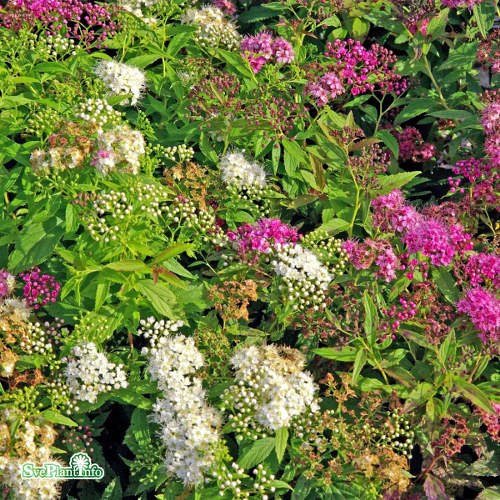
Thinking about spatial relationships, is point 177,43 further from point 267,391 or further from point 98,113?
point 267,391

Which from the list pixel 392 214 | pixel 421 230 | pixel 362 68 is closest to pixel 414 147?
pixel 362 68

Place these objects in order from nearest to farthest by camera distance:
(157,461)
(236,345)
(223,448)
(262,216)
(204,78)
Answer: (223,448), (157,461), (236,345), (262,216), (204,78)

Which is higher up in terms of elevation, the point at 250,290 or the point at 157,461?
the point at 250,290

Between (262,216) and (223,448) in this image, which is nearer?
(223,448)

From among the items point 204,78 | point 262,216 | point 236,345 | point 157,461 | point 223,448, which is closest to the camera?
point 223,448

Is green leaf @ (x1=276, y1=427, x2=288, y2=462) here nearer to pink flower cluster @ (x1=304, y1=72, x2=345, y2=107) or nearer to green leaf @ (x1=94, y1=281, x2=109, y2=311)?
green leaf @ (x1=94, y1=281, x2=109, y2=311)

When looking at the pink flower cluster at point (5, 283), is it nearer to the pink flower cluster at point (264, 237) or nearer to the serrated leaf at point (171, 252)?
the serrated leaf at point (171, 252)

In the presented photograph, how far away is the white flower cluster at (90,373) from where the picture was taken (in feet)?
12.2

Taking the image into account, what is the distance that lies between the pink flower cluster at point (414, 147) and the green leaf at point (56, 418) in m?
2.77

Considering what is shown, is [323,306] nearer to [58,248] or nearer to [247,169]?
[247,169]

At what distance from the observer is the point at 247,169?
436 cm

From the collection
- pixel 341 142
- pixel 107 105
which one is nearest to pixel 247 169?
pixel 341 142

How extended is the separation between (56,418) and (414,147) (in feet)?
9.47

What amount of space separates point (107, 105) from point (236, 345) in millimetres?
1473
